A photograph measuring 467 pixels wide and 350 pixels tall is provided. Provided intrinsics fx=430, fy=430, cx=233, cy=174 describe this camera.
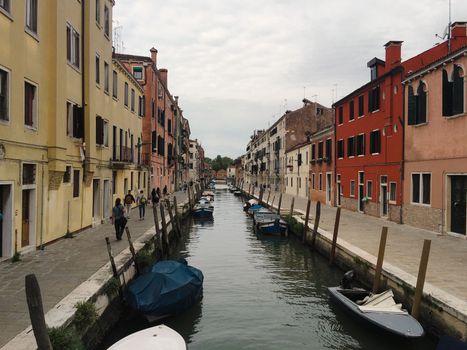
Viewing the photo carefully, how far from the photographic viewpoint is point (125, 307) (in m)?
10.6

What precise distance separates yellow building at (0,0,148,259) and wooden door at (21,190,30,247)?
30mm

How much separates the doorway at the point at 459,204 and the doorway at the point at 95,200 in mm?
15451

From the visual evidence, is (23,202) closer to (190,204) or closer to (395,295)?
(395,295)

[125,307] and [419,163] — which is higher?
[419,163]

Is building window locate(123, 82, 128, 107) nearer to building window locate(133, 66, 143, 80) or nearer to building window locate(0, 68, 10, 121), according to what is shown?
building window locate(133, 66, 143, 80)

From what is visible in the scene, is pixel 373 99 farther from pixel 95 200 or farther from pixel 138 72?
pixel 138 72

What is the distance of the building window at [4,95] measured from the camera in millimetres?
11234

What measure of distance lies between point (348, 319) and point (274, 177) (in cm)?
5639

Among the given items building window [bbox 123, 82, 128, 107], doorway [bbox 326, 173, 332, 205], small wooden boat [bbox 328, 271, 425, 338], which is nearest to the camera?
small wooden boat [bbox 328, 271, 425, 338]

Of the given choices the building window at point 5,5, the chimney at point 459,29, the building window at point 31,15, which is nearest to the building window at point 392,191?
the chimney at point 459,29

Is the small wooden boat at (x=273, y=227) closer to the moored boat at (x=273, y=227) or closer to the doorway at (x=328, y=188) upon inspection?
the moored boat at (x=273, y=227)

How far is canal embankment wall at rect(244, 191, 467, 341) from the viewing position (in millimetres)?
8062

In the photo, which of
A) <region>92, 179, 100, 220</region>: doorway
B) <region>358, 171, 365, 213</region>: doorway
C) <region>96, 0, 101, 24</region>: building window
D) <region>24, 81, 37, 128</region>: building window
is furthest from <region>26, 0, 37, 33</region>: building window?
<region>358, 171, 365, 213</region>: doorway

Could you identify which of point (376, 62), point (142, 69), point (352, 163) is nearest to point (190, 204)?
point (142, 69)
